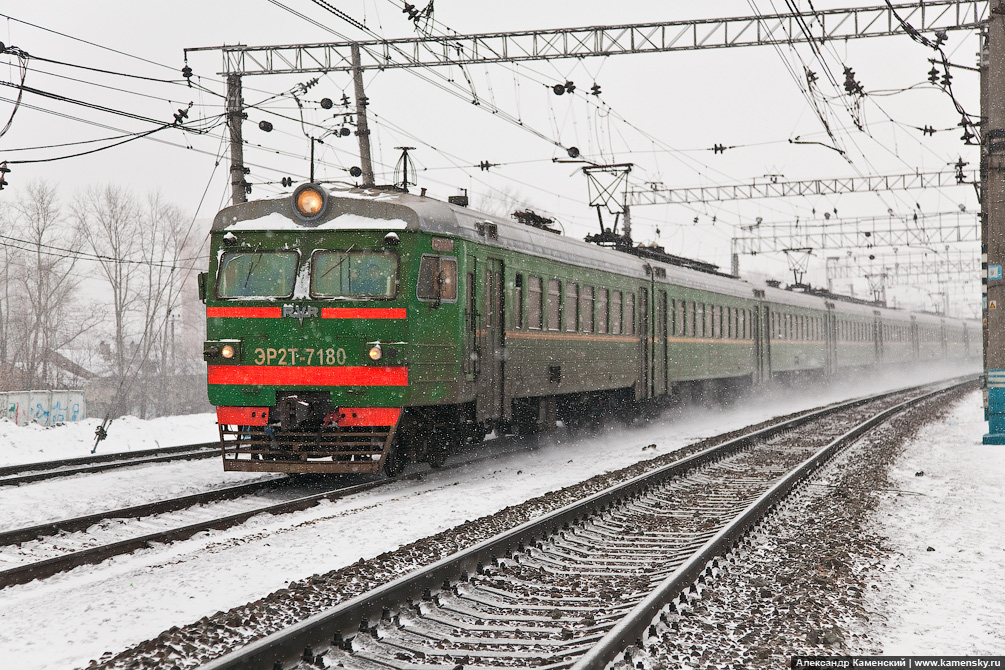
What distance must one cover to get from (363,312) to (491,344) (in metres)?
2.22

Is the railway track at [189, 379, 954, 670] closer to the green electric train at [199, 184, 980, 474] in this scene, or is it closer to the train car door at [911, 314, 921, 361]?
the green electric train at [199, 184, 980, 474]

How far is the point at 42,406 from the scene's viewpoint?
25969mm

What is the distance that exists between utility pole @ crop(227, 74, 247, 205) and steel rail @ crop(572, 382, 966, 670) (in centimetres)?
1108

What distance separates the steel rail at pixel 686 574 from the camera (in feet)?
15.0

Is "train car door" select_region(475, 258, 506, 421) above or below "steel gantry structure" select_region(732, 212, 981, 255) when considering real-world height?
below

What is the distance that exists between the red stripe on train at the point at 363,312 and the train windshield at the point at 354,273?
0.17 metres

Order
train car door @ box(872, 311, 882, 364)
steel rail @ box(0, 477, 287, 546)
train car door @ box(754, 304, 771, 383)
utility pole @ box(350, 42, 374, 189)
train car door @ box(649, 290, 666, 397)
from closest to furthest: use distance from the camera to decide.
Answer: steel rail @ box(0, 477, 287, 546) < train car door @ box(649, 290, 666, 397) < utility pole @ box(350, 42, 374, 189) < train car door @ box(754, 304, 771, 383) < train car door @ box(872, 311, 882, 364)

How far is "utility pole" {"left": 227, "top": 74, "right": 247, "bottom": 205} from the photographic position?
17.3 meters

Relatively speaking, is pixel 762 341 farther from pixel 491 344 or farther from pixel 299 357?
pixel 299 357

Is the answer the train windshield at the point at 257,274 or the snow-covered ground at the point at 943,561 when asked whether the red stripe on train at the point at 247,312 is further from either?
the snow-covered ground at the point at 943,561

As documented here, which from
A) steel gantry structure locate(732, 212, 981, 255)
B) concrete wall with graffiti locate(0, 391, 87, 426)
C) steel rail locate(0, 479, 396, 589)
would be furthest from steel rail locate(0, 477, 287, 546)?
steel gantry structure locate(732, 212, 981, 255)

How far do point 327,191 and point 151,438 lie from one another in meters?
9.03

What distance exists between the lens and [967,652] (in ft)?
15.9

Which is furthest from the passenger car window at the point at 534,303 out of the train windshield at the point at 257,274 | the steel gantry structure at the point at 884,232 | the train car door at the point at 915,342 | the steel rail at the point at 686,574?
the train car door at the point at 915,342
